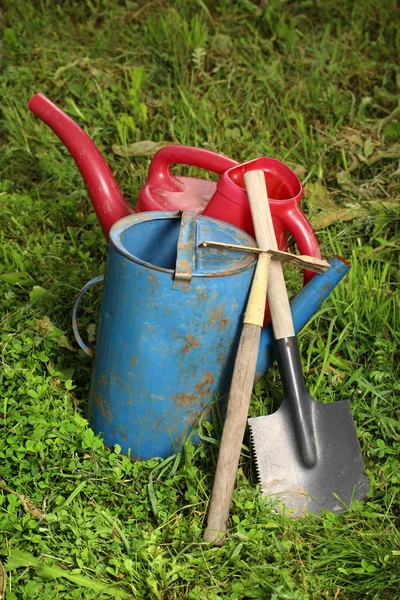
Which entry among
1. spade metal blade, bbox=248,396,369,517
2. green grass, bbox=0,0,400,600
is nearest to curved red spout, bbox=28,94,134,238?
green grass, bbox=0,0,400,600

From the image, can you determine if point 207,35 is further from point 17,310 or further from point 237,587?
point 237,587

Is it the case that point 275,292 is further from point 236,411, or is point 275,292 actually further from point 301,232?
point 236,411

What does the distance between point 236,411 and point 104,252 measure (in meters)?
1.19

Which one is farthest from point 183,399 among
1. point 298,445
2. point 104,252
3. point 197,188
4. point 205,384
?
point 104,252

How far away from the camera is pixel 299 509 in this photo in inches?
80.4

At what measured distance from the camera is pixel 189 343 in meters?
1.93

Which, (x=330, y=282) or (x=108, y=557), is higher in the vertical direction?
(x=330, y=282)

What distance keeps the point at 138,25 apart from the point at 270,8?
78cm

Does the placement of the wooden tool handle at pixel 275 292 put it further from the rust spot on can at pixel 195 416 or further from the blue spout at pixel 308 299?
the rust spot on can at pixel 195 416

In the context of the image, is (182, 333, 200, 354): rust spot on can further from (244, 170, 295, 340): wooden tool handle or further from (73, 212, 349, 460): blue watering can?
(244, 170, 295, 340): wooden tool handle

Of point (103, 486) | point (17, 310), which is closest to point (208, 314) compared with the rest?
point (103, 486)

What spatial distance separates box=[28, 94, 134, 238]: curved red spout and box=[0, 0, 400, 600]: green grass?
317mm

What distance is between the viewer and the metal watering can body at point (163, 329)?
1.87 meters

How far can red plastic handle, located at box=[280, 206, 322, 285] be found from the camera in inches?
86.0
